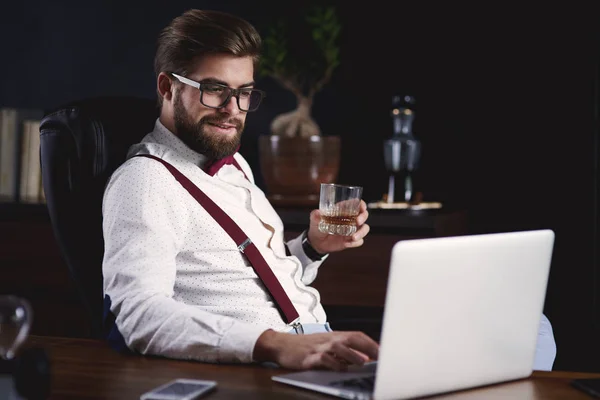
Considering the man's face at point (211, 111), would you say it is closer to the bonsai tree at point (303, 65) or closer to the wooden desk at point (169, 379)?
the wooden desk at point (169, 379)

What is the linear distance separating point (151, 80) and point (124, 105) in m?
1.49

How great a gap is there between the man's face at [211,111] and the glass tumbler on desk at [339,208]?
251mm

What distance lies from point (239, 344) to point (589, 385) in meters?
0.55

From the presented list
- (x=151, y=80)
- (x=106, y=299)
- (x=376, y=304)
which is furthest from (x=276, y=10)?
(x=106, y=299)

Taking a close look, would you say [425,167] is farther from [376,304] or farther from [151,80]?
[151,80]

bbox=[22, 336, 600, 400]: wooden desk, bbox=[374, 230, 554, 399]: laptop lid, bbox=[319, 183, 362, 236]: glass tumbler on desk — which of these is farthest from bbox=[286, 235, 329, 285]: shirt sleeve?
bbox=[374, 230, 554, 399]: laptop lid

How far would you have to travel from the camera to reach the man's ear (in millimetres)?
1876

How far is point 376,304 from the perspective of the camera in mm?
2732

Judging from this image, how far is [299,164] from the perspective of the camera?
292 cm

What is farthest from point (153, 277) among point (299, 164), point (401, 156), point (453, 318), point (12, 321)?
point (401, 156)

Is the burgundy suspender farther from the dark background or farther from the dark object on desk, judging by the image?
the dark background

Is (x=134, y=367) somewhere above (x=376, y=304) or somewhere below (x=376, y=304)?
above

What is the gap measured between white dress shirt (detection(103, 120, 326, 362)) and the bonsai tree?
0.89 metres

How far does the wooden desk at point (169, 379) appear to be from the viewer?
1.15 m
